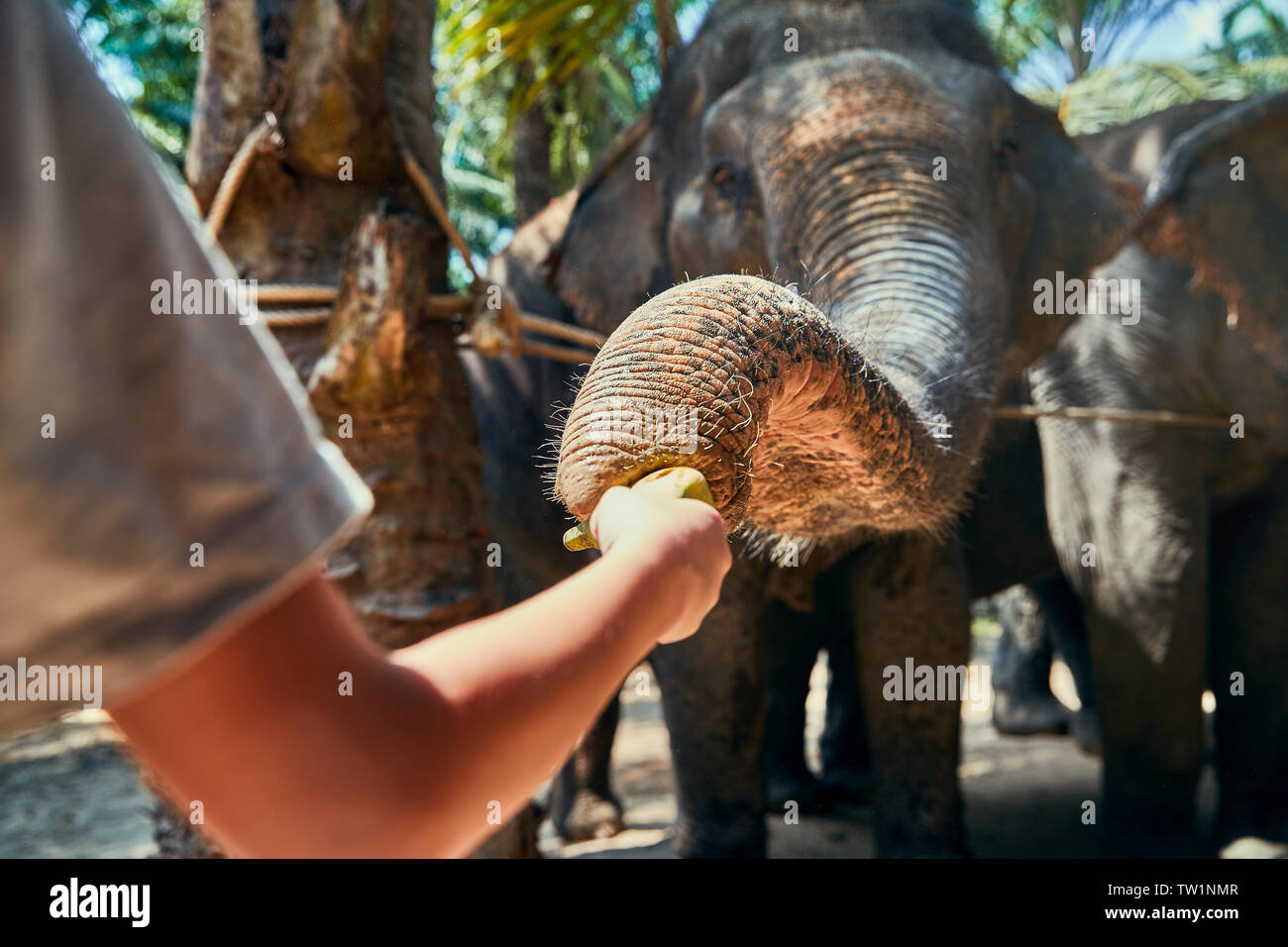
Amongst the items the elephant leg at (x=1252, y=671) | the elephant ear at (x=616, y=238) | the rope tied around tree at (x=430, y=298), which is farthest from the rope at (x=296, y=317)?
the elephant leg at (x=1252, y=671)

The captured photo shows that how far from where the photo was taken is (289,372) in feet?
1.95

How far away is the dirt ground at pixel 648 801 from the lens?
327 cm

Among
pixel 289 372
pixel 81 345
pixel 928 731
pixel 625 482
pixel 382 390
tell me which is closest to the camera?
pixel 81 345

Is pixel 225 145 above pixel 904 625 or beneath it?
above

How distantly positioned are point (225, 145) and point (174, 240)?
2.01 metres

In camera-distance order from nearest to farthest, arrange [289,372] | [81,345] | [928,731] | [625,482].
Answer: [81,345] → [289,372] → [625,482] → [928,731]

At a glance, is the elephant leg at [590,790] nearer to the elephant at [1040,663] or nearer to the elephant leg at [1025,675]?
the elephant at [1040,663]

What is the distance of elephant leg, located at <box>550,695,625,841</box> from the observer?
4.00m

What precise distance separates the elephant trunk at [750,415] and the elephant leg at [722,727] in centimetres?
126
